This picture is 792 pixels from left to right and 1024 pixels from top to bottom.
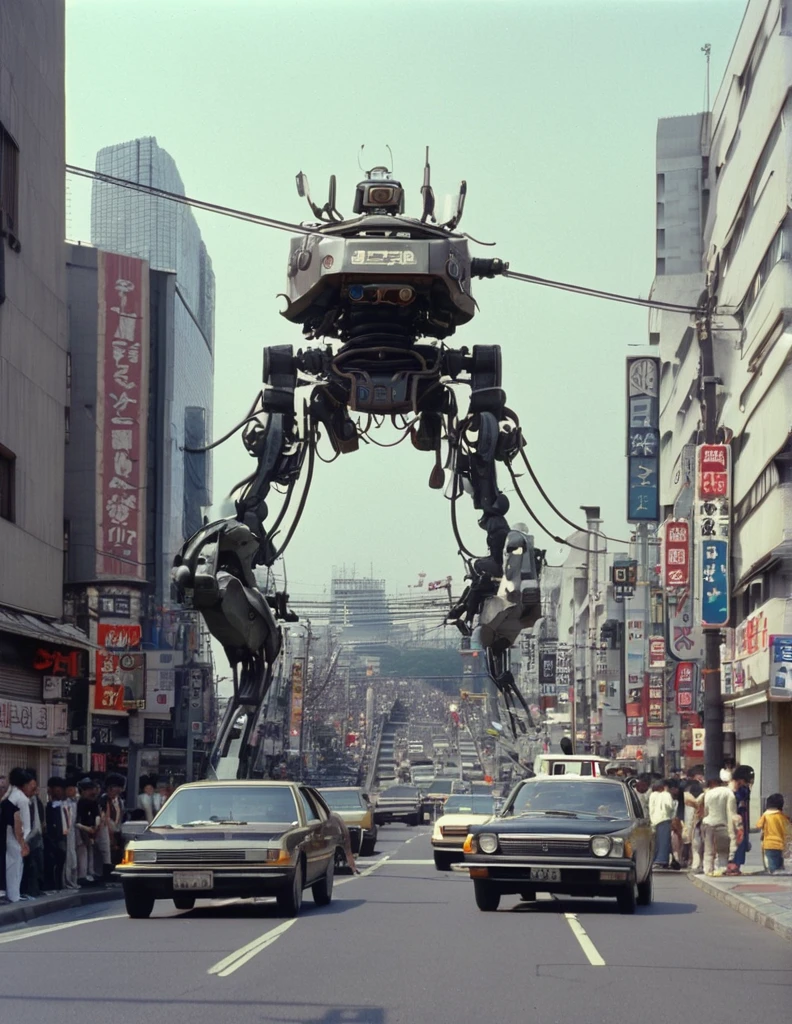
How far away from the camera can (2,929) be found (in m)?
16.6

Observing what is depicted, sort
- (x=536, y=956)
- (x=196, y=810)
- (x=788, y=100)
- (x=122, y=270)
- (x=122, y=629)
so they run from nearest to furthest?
1. (x=536, y=956)
2. (x=196, y=810)
3. (x=788, y=100)
4. (x=122, y=629)
5. (x=122, y=270)

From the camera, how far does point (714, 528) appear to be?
3609 cm

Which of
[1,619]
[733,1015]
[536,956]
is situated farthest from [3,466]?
[733,1015]

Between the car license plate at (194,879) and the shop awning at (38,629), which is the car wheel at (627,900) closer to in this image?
the car license plate at (194,879)

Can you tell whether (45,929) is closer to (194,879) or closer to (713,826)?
(194,879)

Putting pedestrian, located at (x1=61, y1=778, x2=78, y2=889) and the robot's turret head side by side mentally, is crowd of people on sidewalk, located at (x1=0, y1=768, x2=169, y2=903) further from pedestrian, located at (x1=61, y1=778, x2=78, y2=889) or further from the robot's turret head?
the robot's turret head

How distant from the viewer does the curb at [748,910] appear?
1576 cm

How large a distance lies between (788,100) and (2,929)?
2621cm

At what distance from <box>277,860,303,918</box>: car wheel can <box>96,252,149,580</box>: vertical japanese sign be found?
3951 centimetres

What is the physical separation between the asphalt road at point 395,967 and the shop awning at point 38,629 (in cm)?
883

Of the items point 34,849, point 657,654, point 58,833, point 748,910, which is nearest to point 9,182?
point 58,833

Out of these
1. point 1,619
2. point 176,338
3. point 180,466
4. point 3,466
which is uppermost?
point 176,338

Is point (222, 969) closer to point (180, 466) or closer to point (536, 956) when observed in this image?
point (536, 956)

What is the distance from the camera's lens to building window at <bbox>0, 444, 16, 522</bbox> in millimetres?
27984
